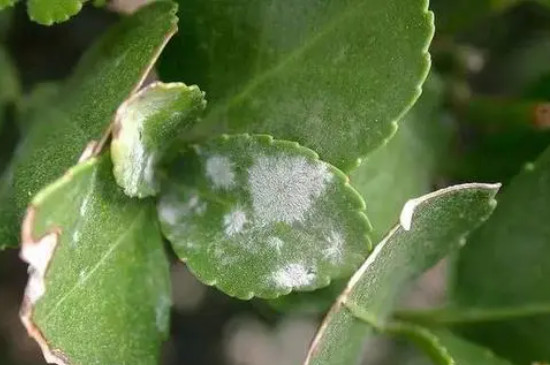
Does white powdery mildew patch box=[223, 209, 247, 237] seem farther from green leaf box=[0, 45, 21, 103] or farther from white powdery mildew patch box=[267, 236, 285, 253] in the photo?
green leaf box=[0, 45, 21, 103]

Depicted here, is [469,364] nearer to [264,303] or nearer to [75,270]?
[264,303]

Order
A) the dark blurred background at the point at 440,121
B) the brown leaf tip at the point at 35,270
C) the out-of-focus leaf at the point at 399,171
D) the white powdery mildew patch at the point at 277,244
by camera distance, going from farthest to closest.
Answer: the dark blurred background at the point at 440,121 < the out-of-focus leaf at the point at 399,171 < the white powdery mildew patch at the point at 277,244 < the brown leaf tip at the point at 35,270

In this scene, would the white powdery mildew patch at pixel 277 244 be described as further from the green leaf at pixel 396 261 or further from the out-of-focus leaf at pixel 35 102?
the out-of-focus leaf at pixel 35 102

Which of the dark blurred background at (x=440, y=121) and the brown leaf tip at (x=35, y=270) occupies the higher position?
the brown leaf tip at (x=35, y=270)

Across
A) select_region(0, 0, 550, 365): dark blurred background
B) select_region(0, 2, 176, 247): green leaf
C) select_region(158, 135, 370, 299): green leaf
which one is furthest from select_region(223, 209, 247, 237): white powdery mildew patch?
select_region(0, 0, 550, 365): dark blurred background

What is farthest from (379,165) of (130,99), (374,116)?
(130,99)

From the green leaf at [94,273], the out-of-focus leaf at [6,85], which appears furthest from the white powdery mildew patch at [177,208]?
the out-of-focus leaf at [6,85]
